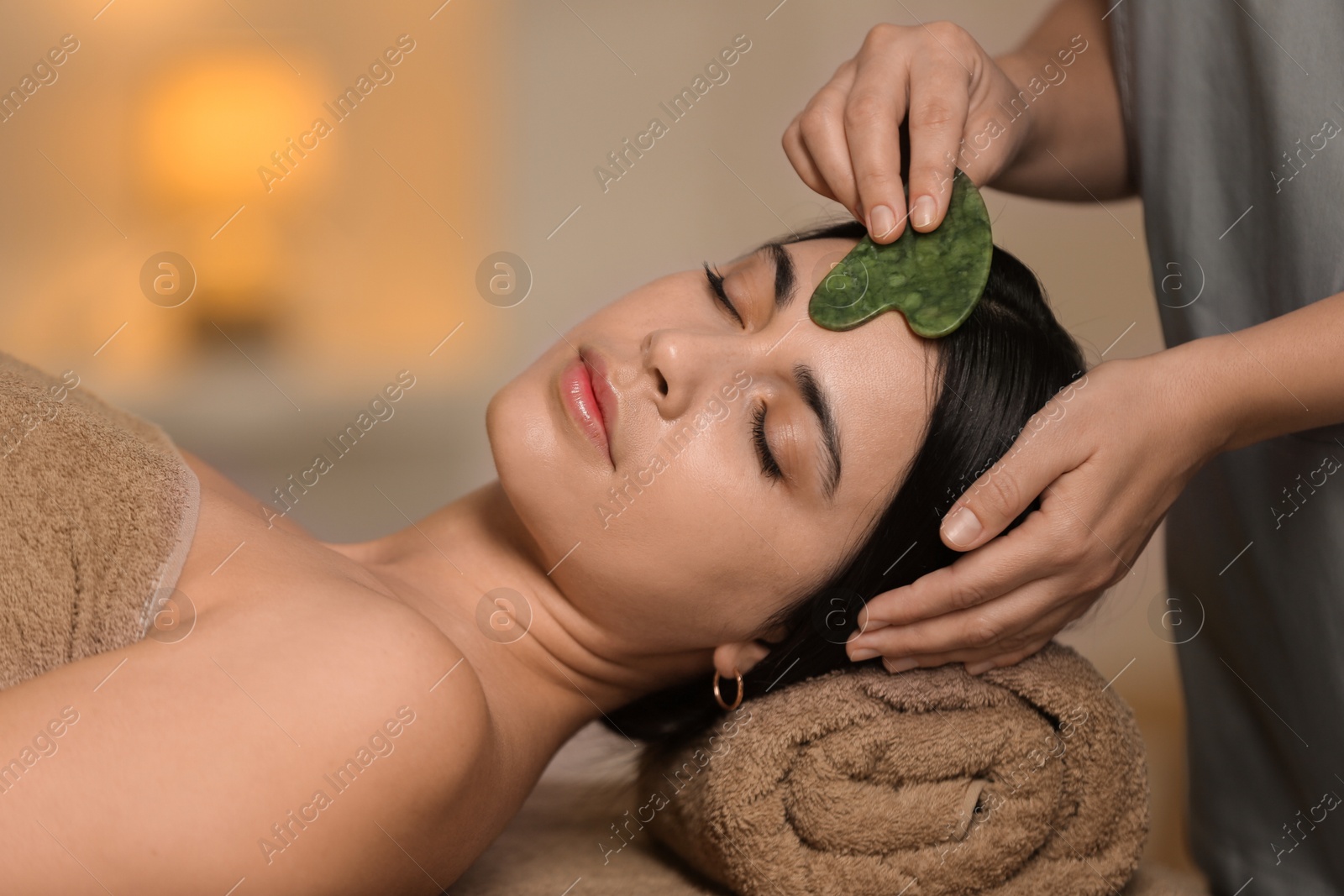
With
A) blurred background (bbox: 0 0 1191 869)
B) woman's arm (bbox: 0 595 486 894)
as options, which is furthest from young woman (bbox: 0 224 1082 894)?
blurred background (bbox: 0 0 1191 869)

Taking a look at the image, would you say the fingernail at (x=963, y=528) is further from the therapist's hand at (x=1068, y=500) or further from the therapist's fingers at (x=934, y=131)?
the therapist's fingers at (x=934, y=131)

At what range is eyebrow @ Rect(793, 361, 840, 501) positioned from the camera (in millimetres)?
1015

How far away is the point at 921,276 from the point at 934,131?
0.15 metres

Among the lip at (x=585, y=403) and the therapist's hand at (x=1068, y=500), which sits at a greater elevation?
the lip at (x=585, y=403)

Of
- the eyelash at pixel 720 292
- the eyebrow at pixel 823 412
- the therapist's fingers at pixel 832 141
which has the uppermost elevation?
the therapist's fingers at pixel 832 141

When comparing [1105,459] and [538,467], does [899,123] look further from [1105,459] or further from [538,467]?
[538,467]

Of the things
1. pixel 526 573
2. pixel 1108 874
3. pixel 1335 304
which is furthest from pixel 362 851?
pixel 1335 304

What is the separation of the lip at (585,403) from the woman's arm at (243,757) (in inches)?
10.6

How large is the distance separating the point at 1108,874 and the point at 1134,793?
8 cm

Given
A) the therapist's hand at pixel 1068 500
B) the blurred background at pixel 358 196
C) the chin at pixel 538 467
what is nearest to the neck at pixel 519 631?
the chin at pixel 538 467

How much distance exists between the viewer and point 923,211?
1032mm

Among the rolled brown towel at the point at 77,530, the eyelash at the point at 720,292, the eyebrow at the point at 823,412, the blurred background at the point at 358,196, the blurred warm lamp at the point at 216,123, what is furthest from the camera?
the blurred warm lamp at the point at 216,123

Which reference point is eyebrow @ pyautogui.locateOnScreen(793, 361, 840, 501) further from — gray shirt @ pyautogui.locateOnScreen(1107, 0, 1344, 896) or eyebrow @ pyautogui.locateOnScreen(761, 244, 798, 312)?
gray shirt @ pyautogui.locateOnScreen(1107, 0, 1344, 896)

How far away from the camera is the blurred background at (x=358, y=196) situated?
2.64 metres
